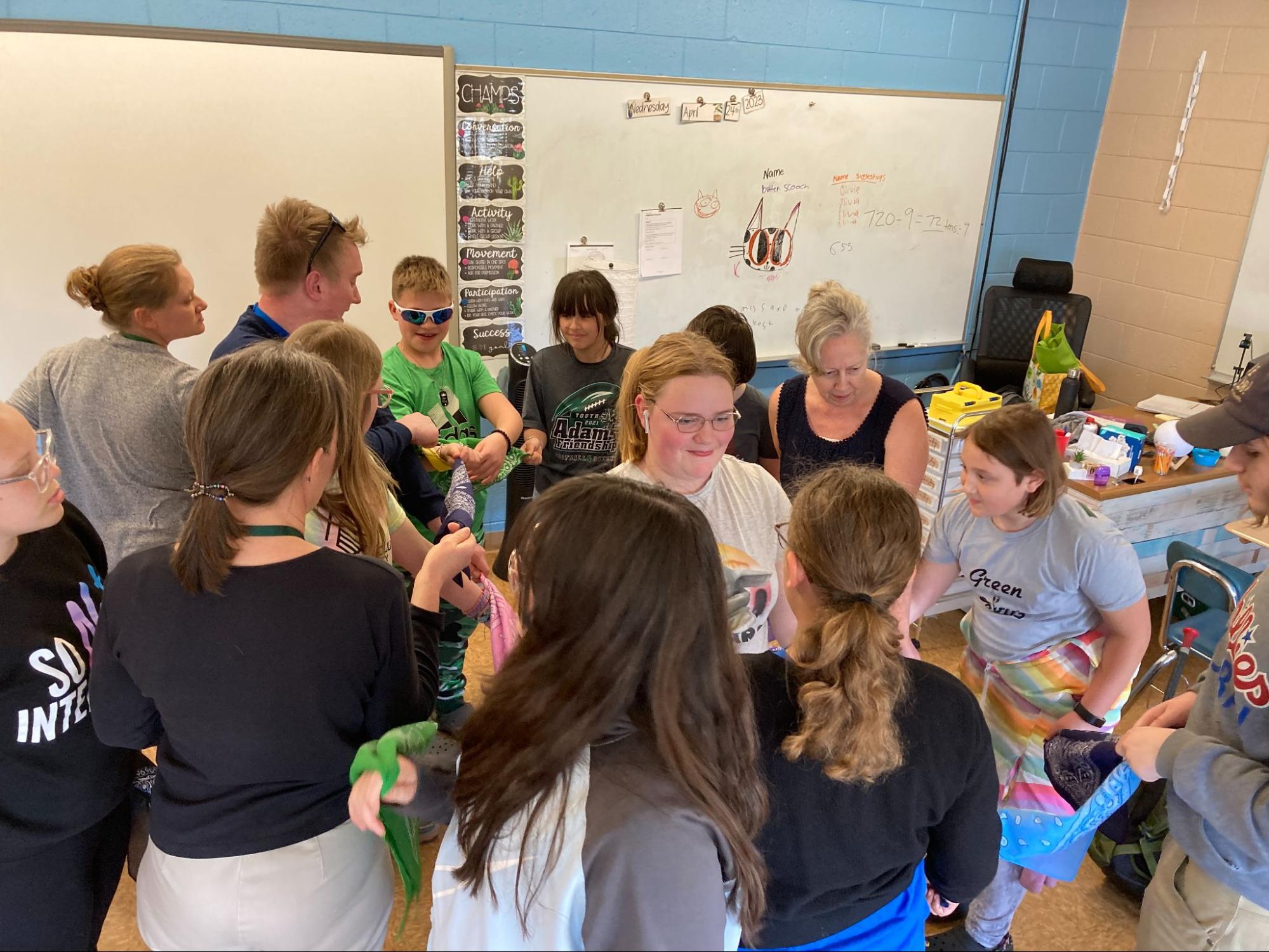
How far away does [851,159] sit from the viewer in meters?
4.44

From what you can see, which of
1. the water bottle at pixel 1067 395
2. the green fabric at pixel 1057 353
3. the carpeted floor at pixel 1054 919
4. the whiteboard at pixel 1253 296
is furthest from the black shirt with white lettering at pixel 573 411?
the whiteboard at pixel 1253 296

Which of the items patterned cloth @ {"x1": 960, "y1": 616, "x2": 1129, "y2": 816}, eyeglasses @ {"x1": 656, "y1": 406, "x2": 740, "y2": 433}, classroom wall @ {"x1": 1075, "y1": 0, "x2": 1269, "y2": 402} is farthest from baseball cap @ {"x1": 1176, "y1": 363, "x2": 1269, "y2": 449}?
classroom wall @ {"x1": 1075, "y1": 0, "x2": 1269, "y2": 402}

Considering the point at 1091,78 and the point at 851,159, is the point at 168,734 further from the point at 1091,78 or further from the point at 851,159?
the point at 1091,78

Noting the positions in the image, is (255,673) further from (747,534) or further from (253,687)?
(747,534)

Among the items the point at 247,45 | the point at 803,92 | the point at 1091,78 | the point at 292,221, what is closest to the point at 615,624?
the point at 292,221

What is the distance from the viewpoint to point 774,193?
430 cm

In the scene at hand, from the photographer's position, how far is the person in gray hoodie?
1.30 metres

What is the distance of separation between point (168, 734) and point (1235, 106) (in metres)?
5.41

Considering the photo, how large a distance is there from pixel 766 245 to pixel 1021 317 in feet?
5.25

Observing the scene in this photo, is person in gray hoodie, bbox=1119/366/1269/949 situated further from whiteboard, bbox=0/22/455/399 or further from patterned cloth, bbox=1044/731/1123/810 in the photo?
whiteboard, bbox=0/22/455/399

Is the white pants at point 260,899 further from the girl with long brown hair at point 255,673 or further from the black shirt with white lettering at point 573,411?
the black shirt with white lettering at point 573,411

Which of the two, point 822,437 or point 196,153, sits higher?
point 196,153

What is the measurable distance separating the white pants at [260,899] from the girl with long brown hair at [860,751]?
630mm

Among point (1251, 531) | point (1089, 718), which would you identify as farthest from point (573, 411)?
point (1251, 531)
